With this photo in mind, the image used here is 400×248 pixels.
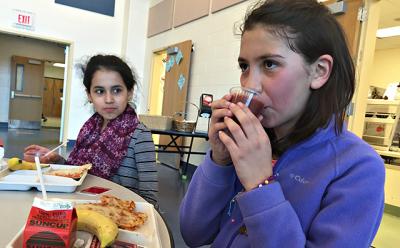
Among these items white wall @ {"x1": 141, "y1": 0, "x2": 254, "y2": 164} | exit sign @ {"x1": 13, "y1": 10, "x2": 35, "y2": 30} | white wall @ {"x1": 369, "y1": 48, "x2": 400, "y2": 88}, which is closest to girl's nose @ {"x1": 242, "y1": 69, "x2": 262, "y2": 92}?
white wall @ {"x1": 141, "y1": 0, "x2": 254, "y2": 164}

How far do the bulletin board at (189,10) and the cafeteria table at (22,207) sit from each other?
438cm

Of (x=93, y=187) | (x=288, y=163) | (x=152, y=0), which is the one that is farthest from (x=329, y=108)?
(x=152, y=0)

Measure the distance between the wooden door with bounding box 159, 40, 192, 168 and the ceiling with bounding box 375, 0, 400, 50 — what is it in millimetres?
3087

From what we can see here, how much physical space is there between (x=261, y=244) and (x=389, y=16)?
5862mm

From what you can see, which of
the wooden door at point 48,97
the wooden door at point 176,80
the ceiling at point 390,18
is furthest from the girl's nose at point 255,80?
the wooden door at point 48,97

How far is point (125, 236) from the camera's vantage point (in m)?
0.67

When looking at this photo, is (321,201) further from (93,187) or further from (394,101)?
(394,101)

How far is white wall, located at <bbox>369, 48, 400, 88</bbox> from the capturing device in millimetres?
6973

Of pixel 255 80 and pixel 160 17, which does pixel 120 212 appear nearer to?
pixel 255 80

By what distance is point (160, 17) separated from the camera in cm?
647

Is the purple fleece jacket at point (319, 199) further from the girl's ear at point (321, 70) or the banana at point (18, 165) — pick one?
the banana at point (18, 165)

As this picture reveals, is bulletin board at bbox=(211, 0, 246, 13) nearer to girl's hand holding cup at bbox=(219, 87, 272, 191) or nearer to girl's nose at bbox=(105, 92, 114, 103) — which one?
girl's nose at bbox=(105, 92, 114, 103)

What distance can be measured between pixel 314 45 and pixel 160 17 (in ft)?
20.4

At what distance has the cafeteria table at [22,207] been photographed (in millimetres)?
688
